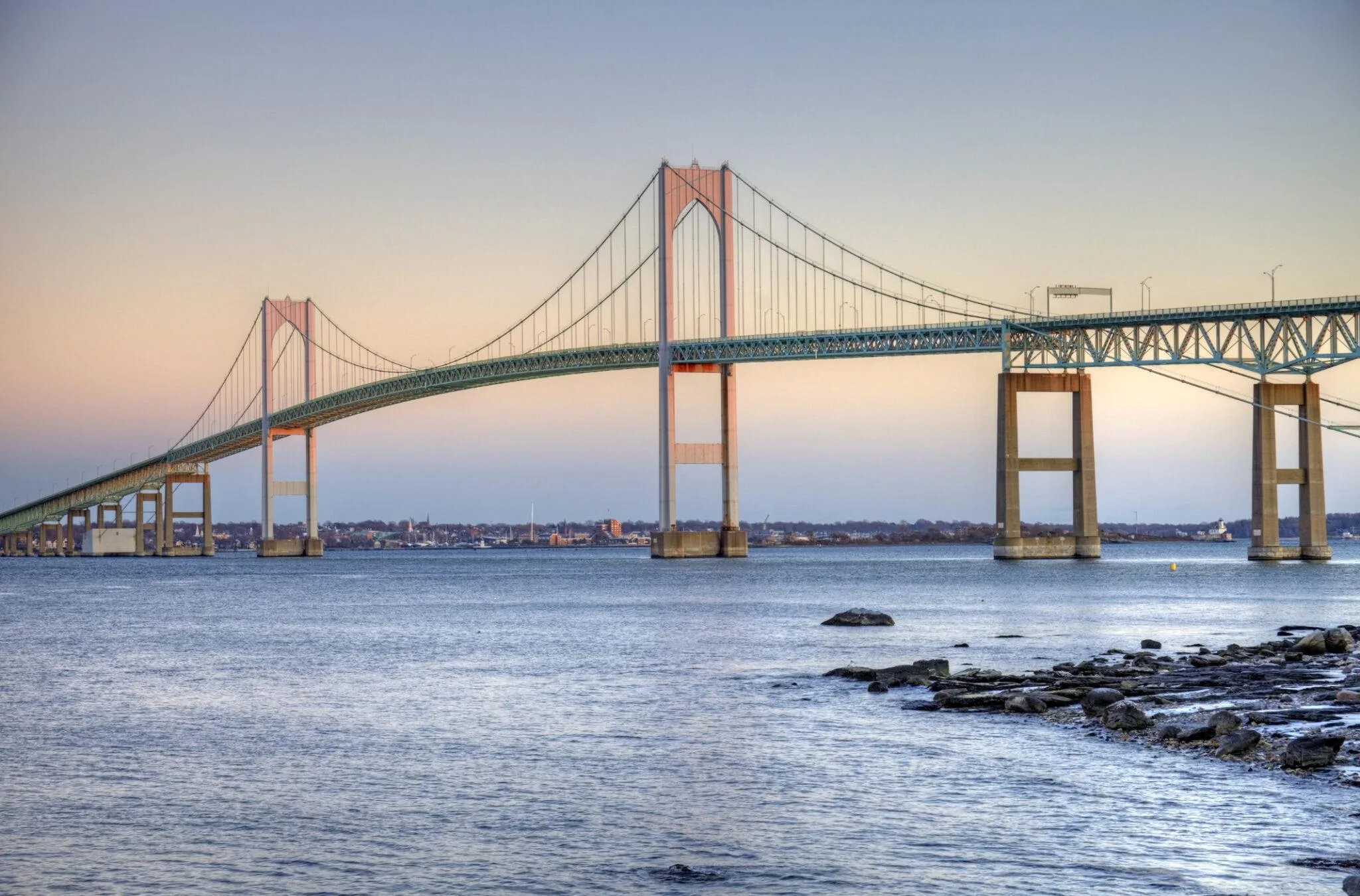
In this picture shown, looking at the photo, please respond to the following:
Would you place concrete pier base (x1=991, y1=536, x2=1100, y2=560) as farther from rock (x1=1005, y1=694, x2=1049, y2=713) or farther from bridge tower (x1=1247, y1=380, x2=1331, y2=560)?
rock (x1=1005, y1=694, x2=1049, y2=713)

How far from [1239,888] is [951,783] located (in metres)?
4.45

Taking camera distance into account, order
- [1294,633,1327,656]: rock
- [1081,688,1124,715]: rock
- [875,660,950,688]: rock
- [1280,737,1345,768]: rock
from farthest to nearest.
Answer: [1294,633,1327,656]: rock
[875,660,950,688]: rock
[1081,688,1124,715]: rock
[1280,737,1345,768]: rock

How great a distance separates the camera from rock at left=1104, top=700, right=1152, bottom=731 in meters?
18.5

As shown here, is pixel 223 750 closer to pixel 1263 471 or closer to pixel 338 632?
pixel 338 632

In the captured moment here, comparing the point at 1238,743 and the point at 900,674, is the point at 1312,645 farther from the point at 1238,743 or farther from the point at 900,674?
the point at 1238,743

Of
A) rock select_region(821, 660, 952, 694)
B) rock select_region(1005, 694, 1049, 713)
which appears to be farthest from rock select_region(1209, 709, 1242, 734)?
rock select_region(821, 660, 952, 694)

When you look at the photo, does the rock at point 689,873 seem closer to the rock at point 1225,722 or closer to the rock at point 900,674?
the rock at point 1225,722

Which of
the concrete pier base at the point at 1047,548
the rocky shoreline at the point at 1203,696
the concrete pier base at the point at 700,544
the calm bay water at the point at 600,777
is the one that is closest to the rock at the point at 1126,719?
the rocky shoreline at the point at 1203,696

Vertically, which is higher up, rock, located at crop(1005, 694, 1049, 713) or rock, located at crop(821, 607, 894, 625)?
rock, located at crop(1005, 694, 1049, 713)

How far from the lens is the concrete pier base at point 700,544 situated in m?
84.9

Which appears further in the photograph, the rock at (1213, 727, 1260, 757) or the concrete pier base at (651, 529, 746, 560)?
the concrete pier base at (651, 529, 746, 560)

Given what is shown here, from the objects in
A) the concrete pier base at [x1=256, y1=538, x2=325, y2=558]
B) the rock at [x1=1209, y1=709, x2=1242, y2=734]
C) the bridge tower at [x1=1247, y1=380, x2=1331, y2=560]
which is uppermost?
the bridge tower at [x1=1247, y1=380, x2=1331, y2=560]

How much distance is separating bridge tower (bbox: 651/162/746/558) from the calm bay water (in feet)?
130

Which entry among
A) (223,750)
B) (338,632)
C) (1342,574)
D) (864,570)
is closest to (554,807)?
(223,750)
